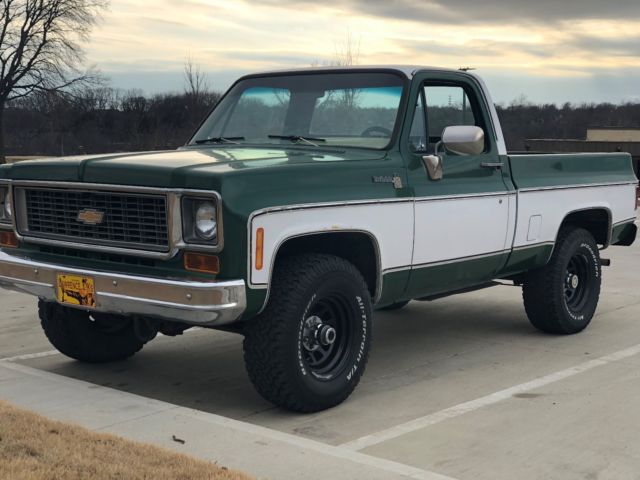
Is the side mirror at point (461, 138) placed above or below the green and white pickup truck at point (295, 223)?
above

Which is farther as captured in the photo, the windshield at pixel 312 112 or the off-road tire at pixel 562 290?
the off-road tire at pixel 562 290

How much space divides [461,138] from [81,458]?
3258 millimetres

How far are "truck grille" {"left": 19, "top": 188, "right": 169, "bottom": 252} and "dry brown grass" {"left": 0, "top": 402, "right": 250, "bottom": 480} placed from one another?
1133 millimetres

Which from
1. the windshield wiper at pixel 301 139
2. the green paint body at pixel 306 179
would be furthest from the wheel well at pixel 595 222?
the windshield wiper at pixel 301 139

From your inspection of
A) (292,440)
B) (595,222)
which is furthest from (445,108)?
(292,440)

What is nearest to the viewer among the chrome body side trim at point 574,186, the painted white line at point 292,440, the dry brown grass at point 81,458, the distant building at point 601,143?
the dry brown grass at point 81,458

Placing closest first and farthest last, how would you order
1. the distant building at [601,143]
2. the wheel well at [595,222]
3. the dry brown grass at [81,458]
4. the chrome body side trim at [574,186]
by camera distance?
the dry brown grass at [81,458], the chrome body side trim at [574,186], the wheel well at [595,222], the distant building at [601,143]

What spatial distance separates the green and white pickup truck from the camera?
4.71m

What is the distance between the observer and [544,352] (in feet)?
23.1

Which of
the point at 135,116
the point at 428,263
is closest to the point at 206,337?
the point at 428,263

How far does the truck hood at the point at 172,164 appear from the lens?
15.5 ft

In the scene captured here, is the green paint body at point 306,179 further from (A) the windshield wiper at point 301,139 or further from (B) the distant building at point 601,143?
(B) the distant building at point 601,143

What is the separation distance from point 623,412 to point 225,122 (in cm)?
349

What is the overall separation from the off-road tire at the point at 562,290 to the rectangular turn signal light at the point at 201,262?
148 inches
